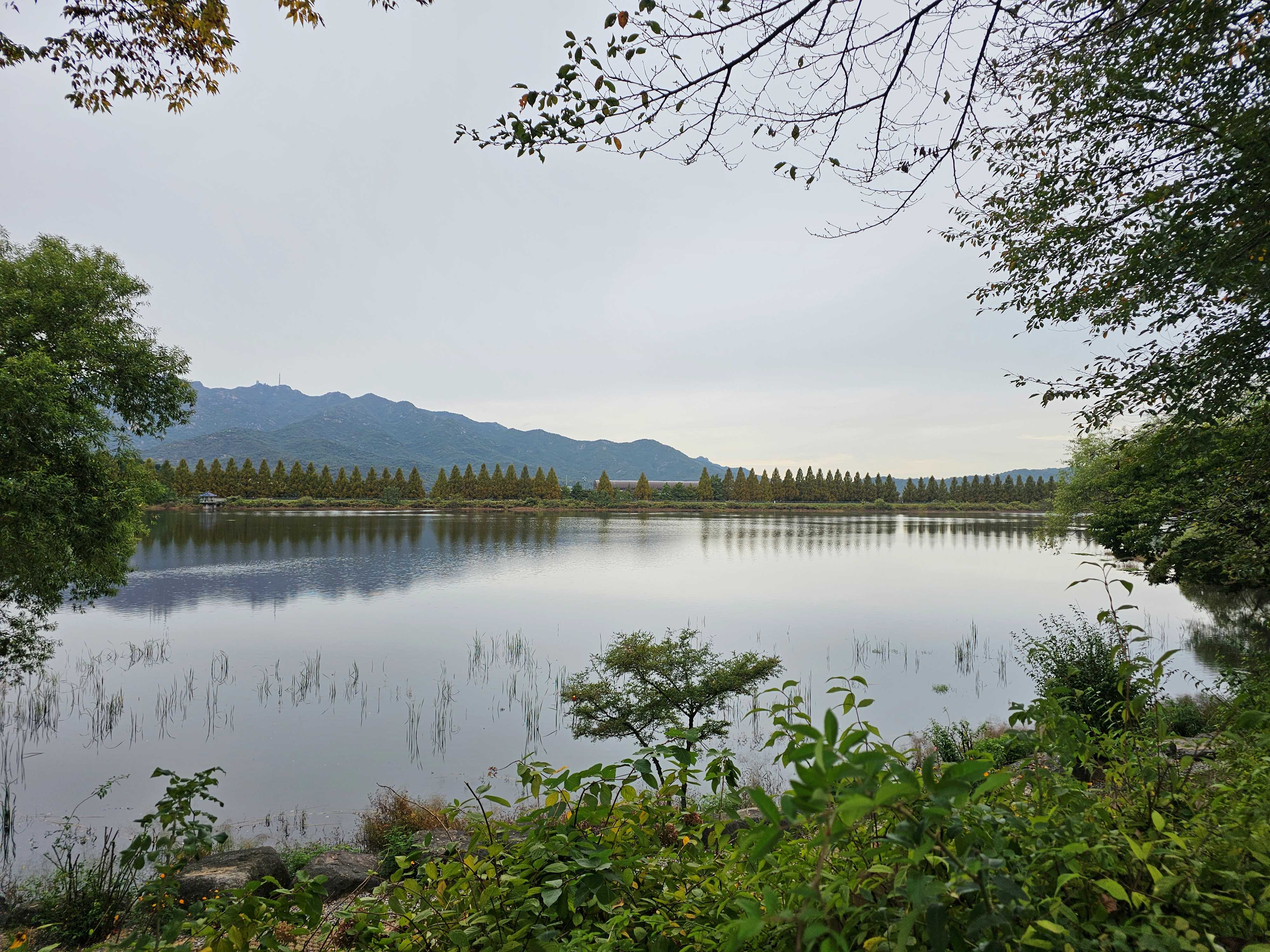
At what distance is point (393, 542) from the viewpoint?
36031mm

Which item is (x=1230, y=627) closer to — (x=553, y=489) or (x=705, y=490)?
(x=553, y=489)

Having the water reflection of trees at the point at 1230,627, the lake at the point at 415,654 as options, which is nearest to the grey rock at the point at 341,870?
the lake at the point at 415,654

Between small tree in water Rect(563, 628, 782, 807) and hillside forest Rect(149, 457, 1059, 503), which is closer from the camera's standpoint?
small tree in water Rect(563, 628, 782, 807)

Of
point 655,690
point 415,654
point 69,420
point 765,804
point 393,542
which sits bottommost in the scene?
point 415,654

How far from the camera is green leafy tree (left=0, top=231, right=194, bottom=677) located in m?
8.95

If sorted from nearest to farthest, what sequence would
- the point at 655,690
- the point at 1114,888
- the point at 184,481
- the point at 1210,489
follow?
1. the point at 1114,888
2. the point at 1210,489
3. the point at 655,690
4. the point at 184,481

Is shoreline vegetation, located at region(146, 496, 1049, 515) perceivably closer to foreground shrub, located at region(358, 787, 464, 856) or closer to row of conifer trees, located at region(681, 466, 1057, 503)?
row of conifer trees, located at region(681, 466, 1057, 503)

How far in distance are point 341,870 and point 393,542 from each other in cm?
3338

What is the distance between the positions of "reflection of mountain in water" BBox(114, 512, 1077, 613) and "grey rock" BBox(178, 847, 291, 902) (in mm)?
15954

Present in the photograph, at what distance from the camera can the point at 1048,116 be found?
518 cm

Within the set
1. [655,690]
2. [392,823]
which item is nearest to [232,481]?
[392,823]

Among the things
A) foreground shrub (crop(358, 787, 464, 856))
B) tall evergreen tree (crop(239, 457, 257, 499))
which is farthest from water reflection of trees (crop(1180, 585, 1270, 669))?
tall evergreen tree (crop(239, 457, 257, 499))

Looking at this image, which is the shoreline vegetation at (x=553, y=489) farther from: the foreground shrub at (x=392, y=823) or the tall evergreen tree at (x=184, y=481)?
the foreground shrub at (x=392, y=823)

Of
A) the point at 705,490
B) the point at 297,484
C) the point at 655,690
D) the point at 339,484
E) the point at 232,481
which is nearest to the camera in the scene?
the point at 655,690
